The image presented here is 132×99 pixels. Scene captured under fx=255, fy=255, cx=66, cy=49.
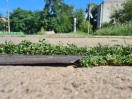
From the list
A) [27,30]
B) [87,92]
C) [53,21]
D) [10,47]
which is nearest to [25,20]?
[27,30]

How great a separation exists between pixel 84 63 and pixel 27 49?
236 centimetres

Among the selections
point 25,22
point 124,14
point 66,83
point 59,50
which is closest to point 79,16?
point 25,22

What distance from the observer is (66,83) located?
434 cm

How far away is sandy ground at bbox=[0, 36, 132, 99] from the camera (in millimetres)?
3818

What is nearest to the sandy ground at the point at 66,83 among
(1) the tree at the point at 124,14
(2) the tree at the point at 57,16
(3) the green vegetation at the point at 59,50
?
(3) the green vegetation at the point at 59,50

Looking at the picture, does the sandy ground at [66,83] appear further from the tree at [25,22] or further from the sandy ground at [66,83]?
the tree at [25,22]

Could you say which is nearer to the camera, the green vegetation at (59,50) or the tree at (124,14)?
the green vegetation at (59,50)

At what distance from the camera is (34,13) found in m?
68.4

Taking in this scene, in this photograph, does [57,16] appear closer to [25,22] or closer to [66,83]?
[25,22]

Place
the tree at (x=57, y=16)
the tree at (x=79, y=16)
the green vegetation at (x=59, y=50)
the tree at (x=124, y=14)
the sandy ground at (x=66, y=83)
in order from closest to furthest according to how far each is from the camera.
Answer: the sandy ground at (x=66, y=83) < the green vegetation at (x=59, y=50) < the tree at (x=124, y=14) < the tree at (x=57, y=16) < the tree at (x=79, y=16)

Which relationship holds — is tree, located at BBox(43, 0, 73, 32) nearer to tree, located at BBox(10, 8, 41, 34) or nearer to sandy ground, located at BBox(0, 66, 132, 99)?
tree, located at BBox(10, 8, 41, 34)

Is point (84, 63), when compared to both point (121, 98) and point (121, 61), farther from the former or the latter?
point (121, 98)

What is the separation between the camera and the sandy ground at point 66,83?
3.82 m

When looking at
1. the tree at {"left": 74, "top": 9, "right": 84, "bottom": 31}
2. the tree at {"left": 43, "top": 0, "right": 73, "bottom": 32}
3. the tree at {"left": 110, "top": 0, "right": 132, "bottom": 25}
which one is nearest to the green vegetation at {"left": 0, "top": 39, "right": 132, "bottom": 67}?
the tree at {"left": 110, "top": 0, "right": 132, "bottom": 25}
